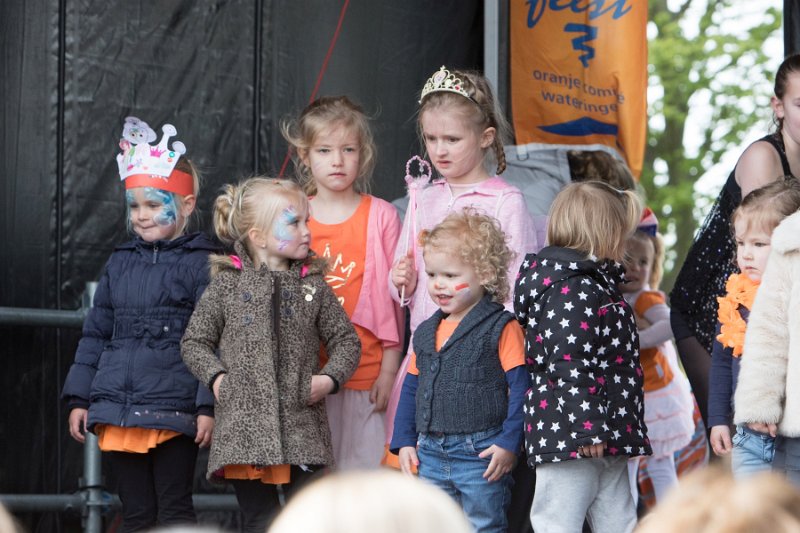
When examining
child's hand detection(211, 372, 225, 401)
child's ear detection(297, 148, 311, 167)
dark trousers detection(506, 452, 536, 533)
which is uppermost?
child's ear detection(297, 148, 311, 167)

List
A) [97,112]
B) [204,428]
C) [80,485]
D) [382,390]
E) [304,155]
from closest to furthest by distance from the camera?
[204,428] < [382,390] < [304,155] < [80,485] < [97,112]

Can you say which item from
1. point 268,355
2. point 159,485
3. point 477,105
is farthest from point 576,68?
point 159,485

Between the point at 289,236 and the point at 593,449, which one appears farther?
the point at 289,236

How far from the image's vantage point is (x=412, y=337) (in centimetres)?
440

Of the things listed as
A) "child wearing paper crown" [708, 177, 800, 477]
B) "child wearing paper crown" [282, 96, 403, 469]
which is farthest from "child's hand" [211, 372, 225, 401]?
"child wearing paper crown" [708, 177, 800, 477]

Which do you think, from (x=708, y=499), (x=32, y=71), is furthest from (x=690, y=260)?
(x=708, y=499)

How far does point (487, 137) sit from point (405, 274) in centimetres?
65

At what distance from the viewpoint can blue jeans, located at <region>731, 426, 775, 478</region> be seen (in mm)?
3873

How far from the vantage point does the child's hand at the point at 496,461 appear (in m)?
4.04

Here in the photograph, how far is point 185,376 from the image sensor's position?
440 centimetres

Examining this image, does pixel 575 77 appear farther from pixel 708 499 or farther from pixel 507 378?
pixel 708 499

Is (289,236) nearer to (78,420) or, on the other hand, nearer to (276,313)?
(276,313)

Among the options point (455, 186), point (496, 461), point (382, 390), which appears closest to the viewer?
point (496, 461)

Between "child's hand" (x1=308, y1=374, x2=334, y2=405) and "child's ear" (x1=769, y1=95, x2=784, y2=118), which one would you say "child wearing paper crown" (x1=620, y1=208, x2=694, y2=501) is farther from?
"child's hand" (x1=308, y1=374, x2=334, y2=405)
